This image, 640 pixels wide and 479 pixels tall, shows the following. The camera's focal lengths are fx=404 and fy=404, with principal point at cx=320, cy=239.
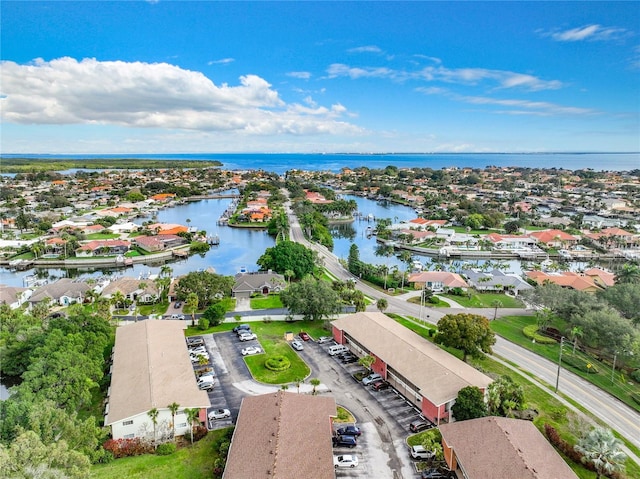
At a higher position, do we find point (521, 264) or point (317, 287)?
point (317, 287)

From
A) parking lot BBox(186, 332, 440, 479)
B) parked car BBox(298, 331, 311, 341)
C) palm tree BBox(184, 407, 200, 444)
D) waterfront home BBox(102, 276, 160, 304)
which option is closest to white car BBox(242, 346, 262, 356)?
parking lot BBox(186, 332, 440, 479)

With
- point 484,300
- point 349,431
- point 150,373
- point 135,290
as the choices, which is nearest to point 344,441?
point 349,431

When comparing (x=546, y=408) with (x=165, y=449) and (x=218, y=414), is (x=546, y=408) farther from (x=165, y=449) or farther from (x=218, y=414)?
(x=165, y=449)

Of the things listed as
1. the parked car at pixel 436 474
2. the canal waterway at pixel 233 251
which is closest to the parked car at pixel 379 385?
the parked car at pixel 436 474

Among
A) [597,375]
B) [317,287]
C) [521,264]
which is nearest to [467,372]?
[597,375]

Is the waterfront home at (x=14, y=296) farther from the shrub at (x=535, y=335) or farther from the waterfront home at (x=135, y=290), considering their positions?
the shrub at (x=535, y=335)

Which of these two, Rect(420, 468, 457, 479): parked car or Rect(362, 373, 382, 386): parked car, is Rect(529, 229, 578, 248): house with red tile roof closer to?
Rect(362, 373, 382, 386): parked car

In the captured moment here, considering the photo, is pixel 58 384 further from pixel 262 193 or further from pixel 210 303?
pixel 262 193

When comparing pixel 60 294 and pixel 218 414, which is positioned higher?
pixel 60 294
